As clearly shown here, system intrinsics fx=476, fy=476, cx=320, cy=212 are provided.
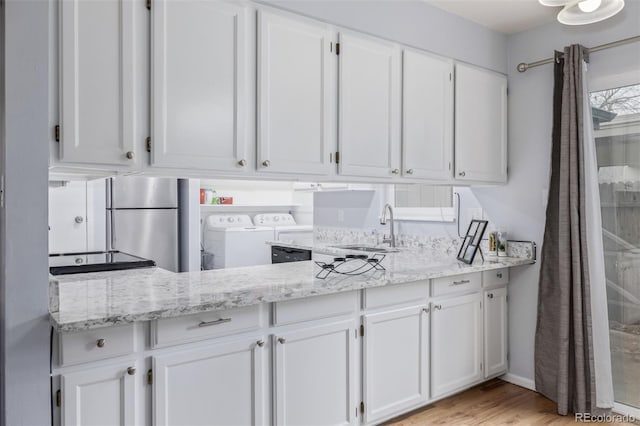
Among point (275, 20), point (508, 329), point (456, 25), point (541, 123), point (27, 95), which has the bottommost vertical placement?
point (508, 329)

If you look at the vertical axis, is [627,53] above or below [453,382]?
above

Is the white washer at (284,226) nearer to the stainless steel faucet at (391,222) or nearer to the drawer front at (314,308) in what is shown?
the stainless steel faucet at (391,222)

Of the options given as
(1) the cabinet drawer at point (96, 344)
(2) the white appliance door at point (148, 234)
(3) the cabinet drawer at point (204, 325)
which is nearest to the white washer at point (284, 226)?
(2) the white appliance door at point (148, 234)

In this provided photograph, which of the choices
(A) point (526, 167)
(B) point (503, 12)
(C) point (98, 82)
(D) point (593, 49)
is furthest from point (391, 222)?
(C) point (98, 82)

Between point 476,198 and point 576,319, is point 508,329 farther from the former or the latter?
point 476,198

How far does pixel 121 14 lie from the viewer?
1.87 meters

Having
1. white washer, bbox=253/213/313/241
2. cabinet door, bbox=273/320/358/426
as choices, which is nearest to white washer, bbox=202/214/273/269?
white washer, bbox=253/213/313/241

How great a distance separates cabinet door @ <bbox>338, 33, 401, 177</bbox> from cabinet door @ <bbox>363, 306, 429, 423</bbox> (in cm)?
82

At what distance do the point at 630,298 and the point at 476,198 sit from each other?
1176 mm

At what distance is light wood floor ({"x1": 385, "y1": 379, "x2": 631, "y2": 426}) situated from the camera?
277cm

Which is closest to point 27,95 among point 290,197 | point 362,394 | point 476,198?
point 362,394

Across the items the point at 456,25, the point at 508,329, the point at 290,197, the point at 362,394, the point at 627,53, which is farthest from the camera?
the point at 290,197

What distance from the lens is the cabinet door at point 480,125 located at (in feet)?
10.3

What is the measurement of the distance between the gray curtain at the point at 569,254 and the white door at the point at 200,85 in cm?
200
